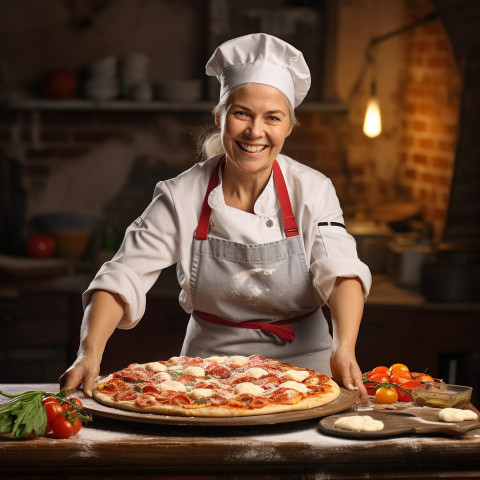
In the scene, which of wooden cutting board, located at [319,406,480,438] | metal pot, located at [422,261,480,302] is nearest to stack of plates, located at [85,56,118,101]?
metal pot, located at [422,261,480,302]

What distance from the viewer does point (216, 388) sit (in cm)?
210

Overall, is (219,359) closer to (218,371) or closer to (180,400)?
(218,371)

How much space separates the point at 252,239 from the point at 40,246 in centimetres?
257

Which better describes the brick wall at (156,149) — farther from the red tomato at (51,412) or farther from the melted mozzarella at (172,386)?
the red tomato at (51,412)

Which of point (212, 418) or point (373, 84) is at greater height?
point (373, 84)

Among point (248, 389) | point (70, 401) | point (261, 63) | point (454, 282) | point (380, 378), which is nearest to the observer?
point (70, 401)

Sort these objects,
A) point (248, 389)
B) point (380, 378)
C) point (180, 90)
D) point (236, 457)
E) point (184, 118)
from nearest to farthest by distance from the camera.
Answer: point (236, 457) < point (248, 389) < point (380, 378) < point (180, 90) < point (184, 118)

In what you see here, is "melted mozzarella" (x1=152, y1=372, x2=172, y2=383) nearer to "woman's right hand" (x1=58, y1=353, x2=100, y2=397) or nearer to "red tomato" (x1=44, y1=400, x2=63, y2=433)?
"woman's right hand" (x1=58, y1=353, x2=100, y2=397)

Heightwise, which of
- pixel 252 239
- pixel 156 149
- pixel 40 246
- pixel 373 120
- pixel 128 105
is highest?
pixel 128 105

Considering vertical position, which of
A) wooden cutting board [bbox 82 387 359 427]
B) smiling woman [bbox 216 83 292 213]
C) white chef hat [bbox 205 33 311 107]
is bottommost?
wooden cutting board [bbox 82 387 359 427]

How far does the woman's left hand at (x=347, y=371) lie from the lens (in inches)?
85.9

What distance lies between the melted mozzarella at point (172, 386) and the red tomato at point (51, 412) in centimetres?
27

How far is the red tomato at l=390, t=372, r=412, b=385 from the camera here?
7.50 ft

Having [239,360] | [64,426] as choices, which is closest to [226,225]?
[239,360]
